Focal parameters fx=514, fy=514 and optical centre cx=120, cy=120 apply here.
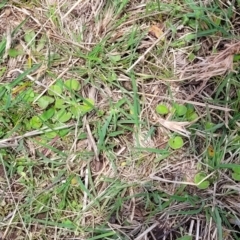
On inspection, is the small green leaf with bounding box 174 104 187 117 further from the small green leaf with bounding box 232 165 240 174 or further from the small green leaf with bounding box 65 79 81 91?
the small green leaf with bounding box 65 79 81 91

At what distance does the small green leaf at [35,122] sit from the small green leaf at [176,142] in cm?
52

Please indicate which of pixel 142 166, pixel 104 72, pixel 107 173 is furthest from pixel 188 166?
pixel 104 72

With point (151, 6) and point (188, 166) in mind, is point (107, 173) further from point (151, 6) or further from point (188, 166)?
point (151, 6)

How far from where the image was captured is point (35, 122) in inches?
80.0

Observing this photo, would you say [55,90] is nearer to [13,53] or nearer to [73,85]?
[73,85]

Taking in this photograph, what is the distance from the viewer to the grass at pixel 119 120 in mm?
1947

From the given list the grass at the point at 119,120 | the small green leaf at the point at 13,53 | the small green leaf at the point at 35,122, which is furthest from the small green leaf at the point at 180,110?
the small green leaf at the point at 13,53

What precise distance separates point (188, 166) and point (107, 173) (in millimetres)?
313

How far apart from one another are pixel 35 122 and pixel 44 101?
90 millimetres

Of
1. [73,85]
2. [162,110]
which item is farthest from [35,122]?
[162,110]

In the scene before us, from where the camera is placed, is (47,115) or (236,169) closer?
(236,169)

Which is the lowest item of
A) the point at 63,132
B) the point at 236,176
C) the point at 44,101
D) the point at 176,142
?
the point at 236,176

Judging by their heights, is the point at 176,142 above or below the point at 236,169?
above

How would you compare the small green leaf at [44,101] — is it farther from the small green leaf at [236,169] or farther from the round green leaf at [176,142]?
the small green leaf at [236,169]
